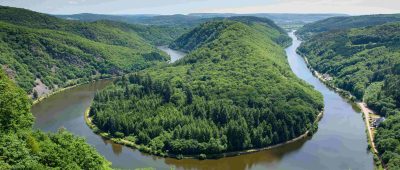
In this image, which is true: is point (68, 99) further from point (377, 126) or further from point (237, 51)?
point (377, 126)

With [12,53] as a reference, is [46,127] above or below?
below

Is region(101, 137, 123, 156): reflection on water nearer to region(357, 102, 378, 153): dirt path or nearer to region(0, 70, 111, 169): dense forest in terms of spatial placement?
region(0, 70, 111, 169): dense forest

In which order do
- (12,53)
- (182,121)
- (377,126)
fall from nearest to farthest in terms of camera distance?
1. (182,121)
2. (377,126)
3. (12,53)

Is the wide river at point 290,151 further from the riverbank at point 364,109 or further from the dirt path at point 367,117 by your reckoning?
the dirt path at point 367,117

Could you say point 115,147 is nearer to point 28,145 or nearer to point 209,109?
point 209,109

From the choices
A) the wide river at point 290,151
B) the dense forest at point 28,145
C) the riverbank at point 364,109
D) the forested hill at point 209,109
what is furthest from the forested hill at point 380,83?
the dense forest at point 28,145

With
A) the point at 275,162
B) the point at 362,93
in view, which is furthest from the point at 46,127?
the point at 362,93

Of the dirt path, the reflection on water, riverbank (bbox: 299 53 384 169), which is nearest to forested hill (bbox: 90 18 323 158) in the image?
the reflection on water
